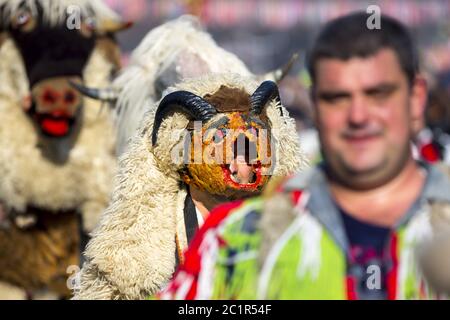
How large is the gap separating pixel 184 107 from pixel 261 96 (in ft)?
0.87

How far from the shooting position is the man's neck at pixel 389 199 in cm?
192

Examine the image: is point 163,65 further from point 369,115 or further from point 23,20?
point 369,115

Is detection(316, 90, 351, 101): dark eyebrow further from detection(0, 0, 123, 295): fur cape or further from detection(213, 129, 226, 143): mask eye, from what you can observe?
detection(0, 0, 123, 295): fur cape

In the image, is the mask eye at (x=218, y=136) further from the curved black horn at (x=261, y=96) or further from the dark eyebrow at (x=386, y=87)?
the dark eyebrow at (x=386, y=87)

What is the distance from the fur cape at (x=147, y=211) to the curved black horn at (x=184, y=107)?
25mm

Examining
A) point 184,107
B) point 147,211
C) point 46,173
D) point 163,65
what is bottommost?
point 46,173

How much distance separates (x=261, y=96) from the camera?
11.2ft

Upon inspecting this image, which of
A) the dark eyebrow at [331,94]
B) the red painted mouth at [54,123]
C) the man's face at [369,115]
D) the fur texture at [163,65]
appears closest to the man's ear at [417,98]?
the man's face at [369,115]

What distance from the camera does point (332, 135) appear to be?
1.94 m

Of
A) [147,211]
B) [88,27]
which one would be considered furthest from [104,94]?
[147,211]

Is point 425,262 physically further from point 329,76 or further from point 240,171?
point 240,171

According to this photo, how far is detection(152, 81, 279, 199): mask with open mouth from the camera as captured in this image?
3.30 m

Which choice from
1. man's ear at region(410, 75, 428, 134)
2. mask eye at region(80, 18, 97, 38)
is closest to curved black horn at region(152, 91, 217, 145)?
man's ear at region(410, 75, 428, 134)

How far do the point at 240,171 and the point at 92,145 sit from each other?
8.82 feet
